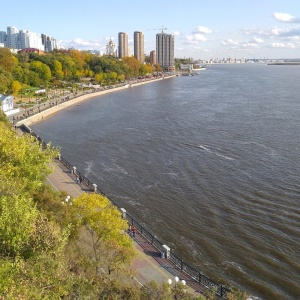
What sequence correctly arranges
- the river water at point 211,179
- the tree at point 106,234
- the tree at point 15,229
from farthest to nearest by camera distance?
the river water at point 211,179 → the tree at point 106,234 → the tree at point 15,229

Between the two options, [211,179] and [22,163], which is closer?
[22,163]

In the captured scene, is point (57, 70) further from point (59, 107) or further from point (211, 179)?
point (211, 179)

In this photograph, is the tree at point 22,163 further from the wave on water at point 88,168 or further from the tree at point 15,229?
the wave on water at point 88,168

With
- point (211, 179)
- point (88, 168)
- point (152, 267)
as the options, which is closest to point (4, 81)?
point (88, 168)

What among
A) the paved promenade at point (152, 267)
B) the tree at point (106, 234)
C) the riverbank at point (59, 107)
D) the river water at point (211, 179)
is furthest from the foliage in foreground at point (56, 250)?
the riverbank at point (59, 107)

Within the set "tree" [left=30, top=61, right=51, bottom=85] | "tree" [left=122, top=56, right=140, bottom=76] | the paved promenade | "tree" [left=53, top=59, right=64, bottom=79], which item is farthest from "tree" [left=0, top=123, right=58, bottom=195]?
"tree" [left=122, top=56, right=140, bottom=76]

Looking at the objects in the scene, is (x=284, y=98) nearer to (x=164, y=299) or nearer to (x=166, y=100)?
(x=166, y=100)

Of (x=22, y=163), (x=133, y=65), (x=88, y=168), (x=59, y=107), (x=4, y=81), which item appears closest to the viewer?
(x=22, y=163)

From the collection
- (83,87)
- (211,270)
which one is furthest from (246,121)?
(83,87)

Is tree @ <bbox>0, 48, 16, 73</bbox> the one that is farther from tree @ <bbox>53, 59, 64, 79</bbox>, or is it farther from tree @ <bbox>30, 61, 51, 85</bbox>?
tree @ <bbox>53, 59, 64, 79</bbox>
